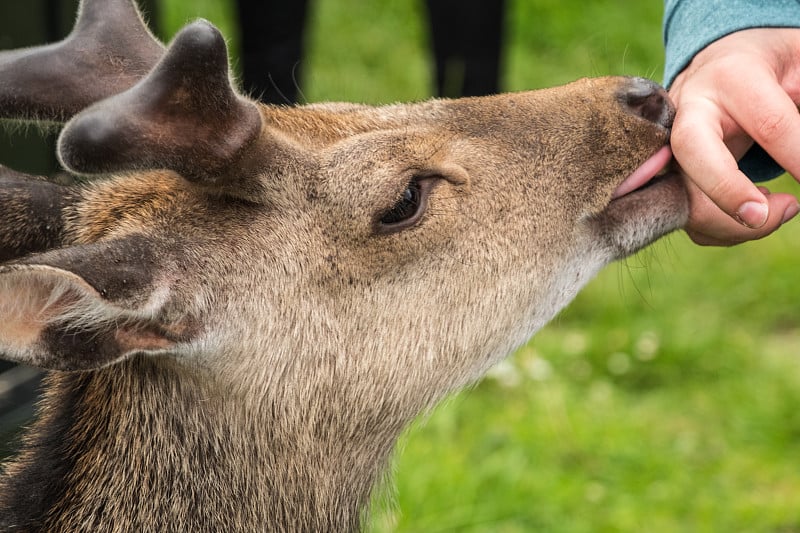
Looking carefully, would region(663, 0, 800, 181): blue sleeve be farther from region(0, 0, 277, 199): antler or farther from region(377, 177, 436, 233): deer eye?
region(0, 0, 277, 199): antler

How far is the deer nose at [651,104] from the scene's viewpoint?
141 inches

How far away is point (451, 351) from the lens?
3.59m

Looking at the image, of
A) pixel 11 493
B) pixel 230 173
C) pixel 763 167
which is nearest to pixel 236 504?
pixel 11 493

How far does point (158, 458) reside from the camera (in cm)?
341

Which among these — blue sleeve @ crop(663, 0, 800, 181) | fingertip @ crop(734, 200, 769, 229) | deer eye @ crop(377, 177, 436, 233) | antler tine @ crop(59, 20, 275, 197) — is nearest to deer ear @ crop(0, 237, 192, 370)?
antler tine @ crop(59, 20, 275, 197)

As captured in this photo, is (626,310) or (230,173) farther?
(626,310)

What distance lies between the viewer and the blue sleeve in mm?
3529

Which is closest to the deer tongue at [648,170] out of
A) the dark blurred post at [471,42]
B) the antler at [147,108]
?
the antler at [147,108]

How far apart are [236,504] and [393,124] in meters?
1.21

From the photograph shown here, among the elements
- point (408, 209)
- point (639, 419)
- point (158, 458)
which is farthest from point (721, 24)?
point (639, 419)

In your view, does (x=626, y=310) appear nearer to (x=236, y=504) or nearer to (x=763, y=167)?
(x=763, y=167)

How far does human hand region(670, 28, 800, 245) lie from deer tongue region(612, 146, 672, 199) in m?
0.07

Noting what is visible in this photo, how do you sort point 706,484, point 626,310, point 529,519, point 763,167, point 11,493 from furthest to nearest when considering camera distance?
point 626,310
point 706,484
point 529,519
point 763,167
point 11,493

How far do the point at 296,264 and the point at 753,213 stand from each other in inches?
49.4
